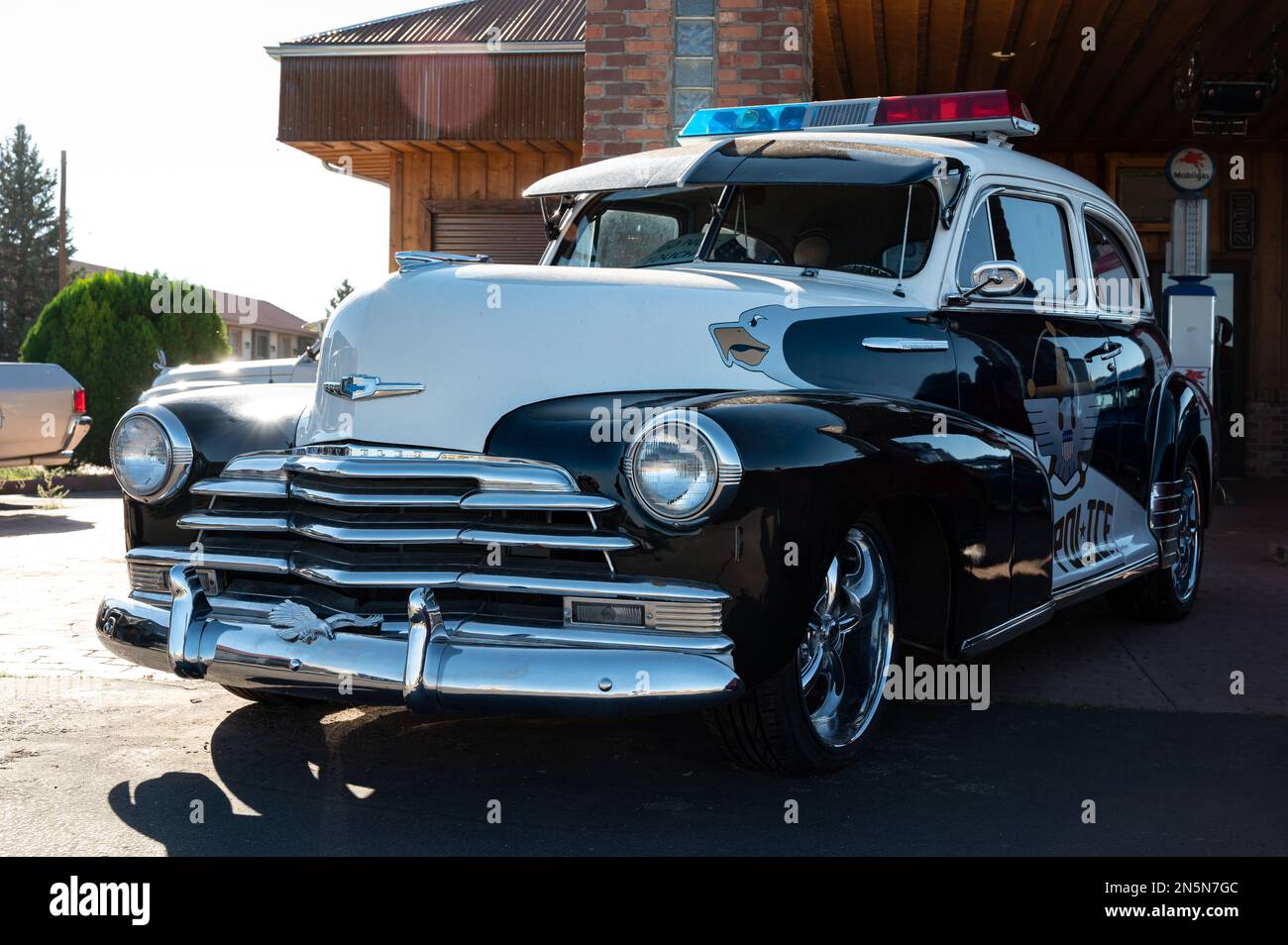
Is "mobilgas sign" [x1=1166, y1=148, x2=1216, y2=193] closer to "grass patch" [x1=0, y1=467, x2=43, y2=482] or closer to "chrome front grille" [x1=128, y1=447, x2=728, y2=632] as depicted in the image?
"chrome front grille" [x1=128, y1=447, x2=728, y2=632]

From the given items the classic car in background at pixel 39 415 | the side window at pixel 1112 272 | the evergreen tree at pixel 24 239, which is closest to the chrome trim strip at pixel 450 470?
the side window at pixel 1112 272

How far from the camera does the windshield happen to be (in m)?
4.57

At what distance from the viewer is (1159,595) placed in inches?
247

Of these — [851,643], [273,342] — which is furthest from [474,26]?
[273,342]

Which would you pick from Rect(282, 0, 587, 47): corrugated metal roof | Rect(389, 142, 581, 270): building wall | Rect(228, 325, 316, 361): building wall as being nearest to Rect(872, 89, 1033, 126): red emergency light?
Rect(282, 0, 587, 47): corrugated metal roof

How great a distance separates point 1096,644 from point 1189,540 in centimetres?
109

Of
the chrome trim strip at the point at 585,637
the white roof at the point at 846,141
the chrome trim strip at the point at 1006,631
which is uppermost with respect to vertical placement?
the white roof at the point at 846,141

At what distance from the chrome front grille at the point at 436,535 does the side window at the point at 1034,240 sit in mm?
2284

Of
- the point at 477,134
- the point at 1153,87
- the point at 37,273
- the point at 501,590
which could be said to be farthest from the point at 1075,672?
the point at 37,273

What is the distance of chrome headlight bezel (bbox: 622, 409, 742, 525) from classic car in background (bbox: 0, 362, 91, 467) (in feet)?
32.4

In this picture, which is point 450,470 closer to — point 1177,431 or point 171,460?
point 171,460

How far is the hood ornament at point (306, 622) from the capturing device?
134 inches

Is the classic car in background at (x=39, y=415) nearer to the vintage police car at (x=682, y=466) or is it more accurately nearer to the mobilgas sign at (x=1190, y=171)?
the vintage police car at (x=682, y=466)
